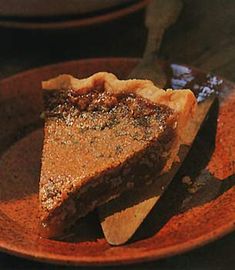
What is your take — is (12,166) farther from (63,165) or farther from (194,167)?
(194,167)

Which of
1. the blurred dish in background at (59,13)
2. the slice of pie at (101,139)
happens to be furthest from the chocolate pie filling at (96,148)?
the blurred dish in background at (59,13)

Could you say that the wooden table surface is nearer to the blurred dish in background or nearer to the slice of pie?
the blurred dish in background

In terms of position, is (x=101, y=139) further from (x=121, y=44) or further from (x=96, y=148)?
(x=121, y=44)

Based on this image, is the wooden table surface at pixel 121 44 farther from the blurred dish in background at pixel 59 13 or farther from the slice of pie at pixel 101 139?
the slice of pie at pixel 101 139

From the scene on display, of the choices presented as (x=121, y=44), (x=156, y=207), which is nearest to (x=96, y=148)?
(x=156, y=207)

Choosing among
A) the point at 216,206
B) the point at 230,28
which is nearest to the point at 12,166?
the point at 216,206
